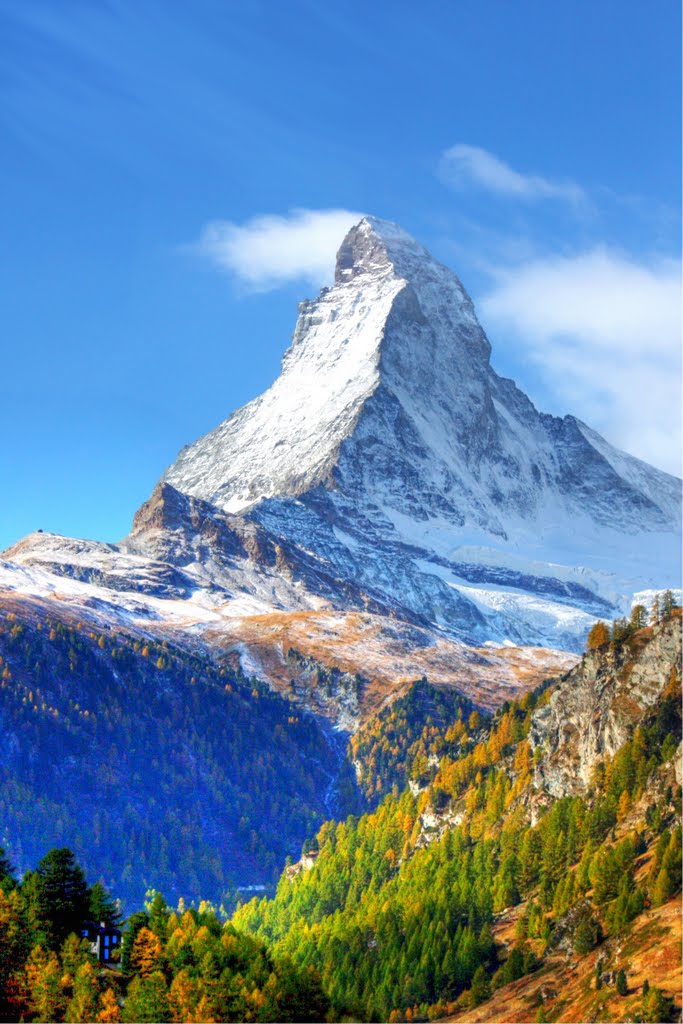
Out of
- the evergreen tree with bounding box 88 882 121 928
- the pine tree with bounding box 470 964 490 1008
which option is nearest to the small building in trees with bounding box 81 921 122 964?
the evergreen tree with bounding box 88 882 121 928

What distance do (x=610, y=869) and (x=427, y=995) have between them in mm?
27922

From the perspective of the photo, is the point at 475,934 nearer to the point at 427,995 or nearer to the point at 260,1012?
the point at 427,995

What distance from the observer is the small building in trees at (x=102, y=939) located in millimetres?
147750

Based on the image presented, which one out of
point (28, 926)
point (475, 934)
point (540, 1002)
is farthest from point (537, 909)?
point (28, 926)

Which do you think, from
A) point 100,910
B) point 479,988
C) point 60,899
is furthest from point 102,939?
point 479,988

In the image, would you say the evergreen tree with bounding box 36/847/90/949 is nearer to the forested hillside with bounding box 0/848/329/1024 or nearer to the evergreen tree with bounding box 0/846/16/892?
the forested hillside with bounding box 0/848/329/1024

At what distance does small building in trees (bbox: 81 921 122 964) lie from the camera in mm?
147750

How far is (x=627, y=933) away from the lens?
168 meters

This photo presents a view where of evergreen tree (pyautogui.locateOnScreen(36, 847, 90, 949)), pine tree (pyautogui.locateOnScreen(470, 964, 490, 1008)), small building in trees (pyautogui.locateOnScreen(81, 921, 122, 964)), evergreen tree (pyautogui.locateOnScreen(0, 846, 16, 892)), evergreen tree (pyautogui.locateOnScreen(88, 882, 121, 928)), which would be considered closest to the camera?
evergreen tree (pyautogui.locateOnScreen(36, 847, 90, 949))

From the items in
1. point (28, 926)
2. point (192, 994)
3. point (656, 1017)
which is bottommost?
point (656, 1017)

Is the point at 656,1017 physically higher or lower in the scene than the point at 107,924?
lower

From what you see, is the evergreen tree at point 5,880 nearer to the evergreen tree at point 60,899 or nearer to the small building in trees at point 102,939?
the evergreen tree at point 60,899

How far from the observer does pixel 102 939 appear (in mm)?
149750

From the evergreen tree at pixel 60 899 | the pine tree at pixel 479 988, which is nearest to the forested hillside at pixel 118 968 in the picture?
the evergreen tree at pixel 60 899
